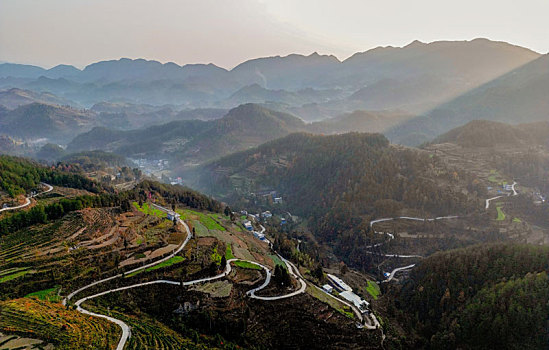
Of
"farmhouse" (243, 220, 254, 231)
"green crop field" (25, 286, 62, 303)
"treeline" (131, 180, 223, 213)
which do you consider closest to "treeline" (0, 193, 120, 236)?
"green crop field" (25, 286, 62, 303)

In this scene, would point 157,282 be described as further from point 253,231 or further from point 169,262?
point 253,231

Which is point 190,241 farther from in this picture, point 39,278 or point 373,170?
point 373,170

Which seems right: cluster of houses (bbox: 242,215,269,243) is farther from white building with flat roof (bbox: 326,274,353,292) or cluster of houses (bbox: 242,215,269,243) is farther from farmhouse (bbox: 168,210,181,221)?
white building with flat roof (bbox: 326,274,353,292)

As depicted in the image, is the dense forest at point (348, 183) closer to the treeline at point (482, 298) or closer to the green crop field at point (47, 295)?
the treeline at point (482, 298)

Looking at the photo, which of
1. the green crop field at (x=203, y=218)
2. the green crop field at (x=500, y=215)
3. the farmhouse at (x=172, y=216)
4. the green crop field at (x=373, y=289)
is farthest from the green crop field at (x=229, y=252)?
the green crop field at (x=500, y=215)

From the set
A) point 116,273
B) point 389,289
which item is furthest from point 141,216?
point 389,289

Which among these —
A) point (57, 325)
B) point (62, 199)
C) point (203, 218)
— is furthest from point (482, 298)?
point (62, 199)
